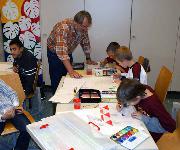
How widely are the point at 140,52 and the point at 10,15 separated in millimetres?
2217

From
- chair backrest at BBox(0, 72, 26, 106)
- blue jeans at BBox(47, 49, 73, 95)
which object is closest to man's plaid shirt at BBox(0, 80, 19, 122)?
chair backrest at BBox(0, 72, 26, 106)

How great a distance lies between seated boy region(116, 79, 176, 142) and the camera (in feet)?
6.25

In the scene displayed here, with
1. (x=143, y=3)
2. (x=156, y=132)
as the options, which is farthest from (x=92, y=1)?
(x=156, y=132)

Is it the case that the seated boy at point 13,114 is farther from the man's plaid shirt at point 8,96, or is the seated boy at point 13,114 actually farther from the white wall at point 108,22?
the white wall at point 108,22

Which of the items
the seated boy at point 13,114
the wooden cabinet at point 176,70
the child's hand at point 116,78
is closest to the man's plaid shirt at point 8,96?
the seated boy at point 13,114

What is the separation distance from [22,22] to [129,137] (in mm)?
3243

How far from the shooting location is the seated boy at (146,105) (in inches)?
75.0

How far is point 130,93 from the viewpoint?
1.89 meters

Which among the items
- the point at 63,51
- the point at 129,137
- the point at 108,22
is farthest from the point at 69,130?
the point at 108,22

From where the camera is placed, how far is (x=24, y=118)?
246 cm

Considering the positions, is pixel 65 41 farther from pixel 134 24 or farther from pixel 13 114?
pixel 134 24

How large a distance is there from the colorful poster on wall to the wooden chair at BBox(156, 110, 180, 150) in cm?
287

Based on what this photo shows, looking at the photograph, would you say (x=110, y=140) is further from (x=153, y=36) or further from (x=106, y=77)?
(x=153, y=36)

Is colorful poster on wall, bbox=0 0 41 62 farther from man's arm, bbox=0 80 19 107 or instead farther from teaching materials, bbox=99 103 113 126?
teaching materials, bbox=99 103 113 126
